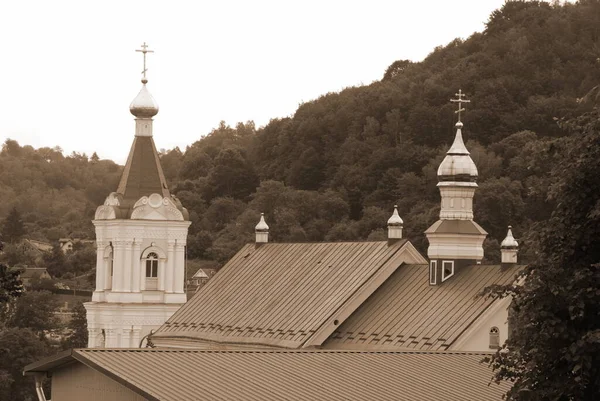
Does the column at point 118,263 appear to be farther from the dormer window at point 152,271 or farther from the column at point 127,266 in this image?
the dormer window at point 152,271

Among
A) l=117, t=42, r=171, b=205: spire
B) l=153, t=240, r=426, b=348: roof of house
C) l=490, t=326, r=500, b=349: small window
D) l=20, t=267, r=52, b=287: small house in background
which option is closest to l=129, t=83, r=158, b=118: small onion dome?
l=117, t=42, r=171, b=205: spire

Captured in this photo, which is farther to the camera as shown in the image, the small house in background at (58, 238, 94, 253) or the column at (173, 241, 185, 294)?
the small house in background at (58, 238, 94, 253)

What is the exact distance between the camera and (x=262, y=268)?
5328 centimetres

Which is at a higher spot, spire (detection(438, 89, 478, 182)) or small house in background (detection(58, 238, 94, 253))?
spire (detection(438, 89, 478, 182))

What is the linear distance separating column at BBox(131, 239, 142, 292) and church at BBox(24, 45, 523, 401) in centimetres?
5

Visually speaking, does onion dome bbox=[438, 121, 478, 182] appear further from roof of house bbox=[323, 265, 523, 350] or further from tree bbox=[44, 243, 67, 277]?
tree bbox=[44, 243, 67, 277]

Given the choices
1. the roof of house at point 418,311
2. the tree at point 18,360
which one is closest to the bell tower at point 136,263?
the tree at point 18,360

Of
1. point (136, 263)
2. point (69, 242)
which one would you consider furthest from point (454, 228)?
point (69, 242)

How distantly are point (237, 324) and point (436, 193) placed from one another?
57.0 metres

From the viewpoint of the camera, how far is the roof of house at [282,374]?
2881 centimetres

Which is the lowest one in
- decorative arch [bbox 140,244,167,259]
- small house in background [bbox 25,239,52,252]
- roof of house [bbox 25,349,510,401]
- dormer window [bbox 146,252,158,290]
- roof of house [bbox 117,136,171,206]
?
roof of house [bbox 25,349,510,401]

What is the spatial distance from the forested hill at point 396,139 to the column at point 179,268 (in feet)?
93.2

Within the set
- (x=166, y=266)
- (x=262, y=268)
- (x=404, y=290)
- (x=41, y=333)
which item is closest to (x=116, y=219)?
(x=166, y=266)

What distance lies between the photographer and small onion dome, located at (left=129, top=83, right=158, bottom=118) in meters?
71.0
